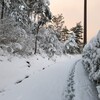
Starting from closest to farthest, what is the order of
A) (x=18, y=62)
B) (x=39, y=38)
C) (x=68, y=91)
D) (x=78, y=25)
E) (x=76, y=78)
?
1. (x=68, y=91)
2. (x=76, y=78)
3. (x=18, y=62)
4. (x=39, y=38)
5. (x=78, y=25)

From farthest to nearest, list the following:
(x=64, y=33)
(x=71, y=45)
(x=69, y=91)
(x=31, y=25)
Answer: (x=64, y=33)
(x=71, y=45)
(x=31, y=25)
(x=69, y=91)

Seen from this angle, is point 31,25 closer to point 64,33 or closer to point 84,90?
point 84,90

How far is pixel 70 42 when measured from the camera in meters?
55.8

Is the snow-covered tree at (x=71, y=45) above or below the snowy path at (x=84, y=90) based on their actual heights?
above

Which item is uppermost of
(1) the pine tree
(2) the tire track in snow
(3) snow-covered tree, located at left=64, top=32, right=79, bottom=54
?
(1) the pine tree

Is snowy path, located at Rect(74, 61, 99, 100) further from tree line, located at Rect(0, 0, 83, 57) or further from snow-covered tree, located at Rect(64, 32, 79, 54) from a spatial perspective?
snow-covered tree, located at Rect(64, 32, 79, 54)

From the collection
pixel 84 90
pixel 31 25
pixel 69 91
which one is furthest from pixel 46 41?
pixel 84 90

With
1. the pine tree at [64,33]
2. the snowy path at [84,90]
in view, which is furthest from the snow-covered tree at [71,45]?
the snowy path at [84,90]

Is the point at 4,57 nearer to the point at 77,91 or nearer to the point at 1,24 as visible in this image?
the point at 1,24

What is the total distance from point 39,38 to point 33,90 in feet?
90.9

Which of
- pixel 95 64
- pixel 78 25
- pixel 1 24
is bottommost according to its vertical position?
pixel 95 64

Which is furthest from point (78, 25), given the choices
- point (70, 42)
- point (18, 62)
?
point (18, 62)

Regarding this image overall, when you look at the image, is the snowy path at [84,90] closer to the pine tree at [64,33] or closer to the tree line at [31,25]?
the tree line at [31,25]

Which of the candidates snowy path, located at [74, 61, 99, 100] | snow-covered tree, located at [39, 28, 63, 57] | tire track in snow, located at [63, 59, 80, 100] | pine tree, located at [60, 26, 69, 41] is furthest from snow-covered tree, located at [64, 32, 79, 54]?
snowy path, located at [74, 61, 99, 100]
